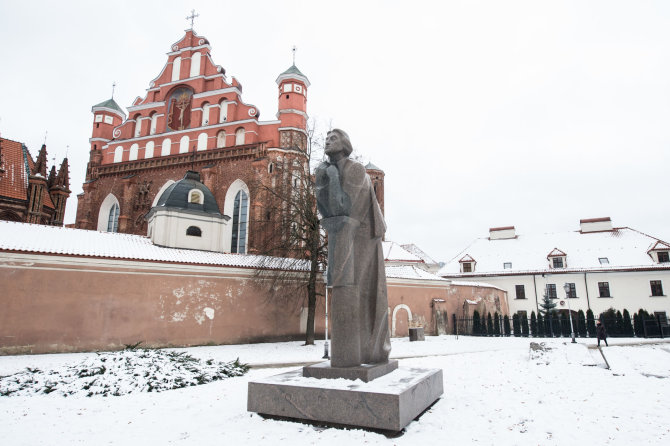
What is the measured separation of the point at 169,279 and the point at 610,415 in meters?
15.3

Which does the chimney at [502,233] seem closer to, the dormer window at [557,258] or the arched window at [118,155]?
the dormer window at [557,258]

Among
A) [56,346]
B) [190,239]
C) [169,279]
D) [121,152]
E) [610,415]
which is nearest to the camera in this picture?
[610,415]

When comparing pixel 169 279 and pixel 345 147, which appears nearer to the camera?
pixel 345 147

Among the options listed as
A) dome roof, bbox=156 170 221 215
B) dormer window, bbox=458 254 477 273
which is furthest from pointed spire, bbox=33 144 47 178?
dormer window, bbox=458 254 477 273

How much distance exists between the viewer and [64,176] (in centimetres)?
3428

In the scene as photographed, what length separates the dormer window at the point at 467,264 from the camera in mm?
37406

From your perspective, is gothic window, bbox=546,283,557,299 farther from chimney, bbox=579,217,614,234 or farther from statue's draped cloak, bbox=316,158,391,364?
statue's draped cloak, bbox=316,158,391,364

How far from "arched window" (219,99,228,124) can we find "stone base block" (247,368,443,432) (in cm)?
2578

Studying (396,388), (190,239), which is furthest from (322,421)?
(190,239)

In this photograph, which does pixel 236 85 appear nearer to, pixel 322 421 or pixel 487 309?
pixel 487 309

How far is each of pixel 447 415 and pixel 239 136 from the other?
25.0 metres

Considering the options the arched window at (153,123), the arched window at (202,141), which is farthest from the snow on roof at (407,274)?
the arched window at (153,123)

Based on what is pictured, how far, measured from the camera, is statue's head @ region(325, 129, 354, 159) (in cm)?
626

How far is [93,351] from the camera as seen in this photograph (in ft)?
49.1
